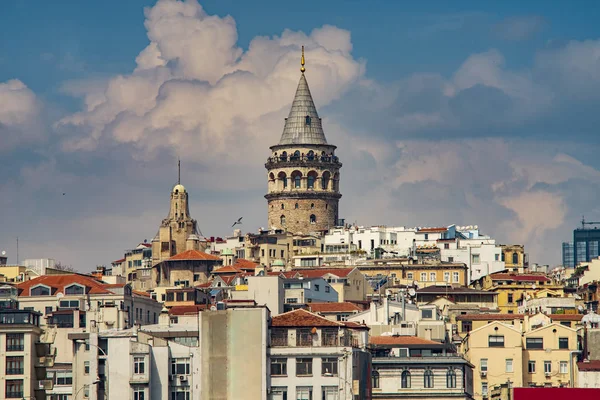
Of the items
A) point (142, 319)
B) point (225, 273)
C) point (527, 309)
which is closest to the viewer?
point (142, 319)

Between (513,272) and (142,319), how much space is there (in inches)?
2197

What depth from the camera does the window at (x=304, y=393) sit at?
343 ft

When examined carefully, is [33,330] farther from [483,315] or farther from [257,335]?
[483,315]

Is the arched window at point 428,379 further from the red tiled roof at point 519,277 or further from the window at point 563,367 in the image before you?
the red tiled roof at point 519,277

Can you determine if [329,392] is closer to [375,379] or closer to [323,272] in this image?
[375,379]

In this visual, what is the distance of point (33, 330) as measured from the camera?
11375cm

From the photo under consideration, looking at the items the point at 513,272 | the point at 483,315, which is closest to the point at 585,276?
the point at 513,272

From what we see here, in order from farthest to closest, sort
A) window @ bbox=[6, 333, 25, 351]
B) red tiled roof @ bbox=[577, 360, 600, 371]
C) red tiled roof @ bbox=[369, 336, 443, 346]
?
red tiled roof @ bbox=[577, 360, 600, 371] → red tiled roof @ bbox=[369, 336, 443, 346] → window @ bbox=[6, 333, 25, 351]

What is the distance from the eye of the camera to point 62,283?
163m

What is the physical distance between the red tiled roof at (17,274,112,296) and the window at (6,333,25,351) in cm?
4271

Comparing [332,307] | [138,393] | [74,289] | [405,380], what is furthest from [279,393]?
[74,289]

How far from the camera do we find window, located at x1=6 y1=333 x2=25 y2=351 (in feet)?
370

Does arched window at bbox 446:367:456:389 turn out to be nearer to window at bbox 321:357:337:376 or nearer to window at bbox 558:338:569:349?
window at bbox 321:357:337:376

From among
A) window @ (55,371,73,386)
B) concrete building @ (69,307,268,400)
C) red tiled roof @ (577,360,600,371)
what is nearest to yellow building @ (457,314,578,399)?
red tiled roof @ (577,360,600,371)
